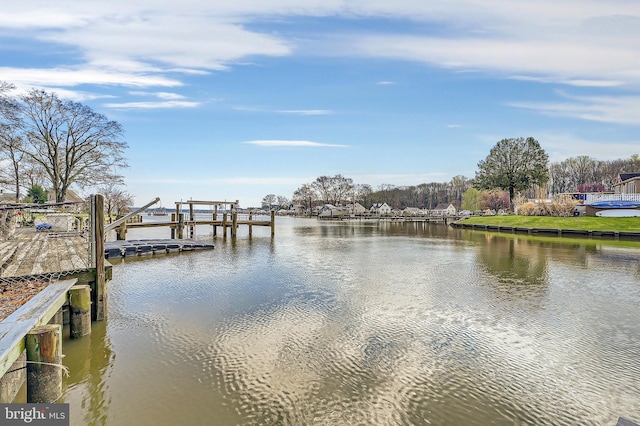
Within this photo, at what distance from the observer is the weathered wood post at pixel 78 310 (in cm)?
624

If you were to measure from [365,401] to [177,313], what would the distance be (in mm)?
5295

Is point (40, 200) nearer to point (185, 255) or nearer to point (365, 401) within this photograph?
point (185, 255)

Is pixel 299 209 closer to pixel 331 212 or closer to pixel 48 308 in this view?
pixel 331 212

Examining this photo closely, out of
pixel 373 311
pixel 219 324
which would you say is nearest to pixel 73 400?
pixel 219 324

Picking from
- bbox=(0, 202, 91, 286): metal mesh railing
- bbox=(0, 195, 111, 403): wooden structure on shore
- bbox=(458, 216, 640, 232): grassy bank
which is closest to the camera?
bbox=(0, 195, 111, 403): wooden structure on shore

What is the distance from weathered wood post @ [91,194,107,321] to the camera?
7074 mm

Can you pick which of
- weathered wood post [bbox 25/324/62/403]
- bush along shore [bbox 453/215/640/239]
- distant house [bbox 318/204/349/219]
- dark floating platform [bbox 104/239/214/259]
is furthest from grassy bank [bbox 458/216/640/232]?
distant house [bbox 318/204/349/219]

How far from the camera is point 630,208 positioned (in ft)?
113

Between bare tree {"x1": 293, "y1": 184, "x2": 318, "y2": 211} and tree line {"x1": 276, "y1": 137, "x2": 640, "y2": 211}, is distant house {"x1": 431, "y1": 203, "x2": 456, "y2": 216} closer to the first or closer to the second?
tree line {"x1": 276, "y1": 137, "x2": 640, "y2": 211}

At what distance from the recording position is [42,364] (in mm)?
4223

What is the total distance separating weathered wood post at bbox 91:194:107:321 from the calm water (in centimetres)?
39

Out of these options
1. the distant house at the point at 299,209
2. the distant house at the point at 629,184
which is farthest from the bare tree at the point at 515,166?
the distant house at the point at 299,209

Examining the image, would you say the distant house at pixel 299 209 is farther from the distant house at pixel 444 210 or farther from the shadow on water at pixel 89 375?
the shadow on water at pixel 89 375

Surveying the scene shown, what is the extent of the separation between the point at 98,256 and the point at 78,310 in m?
1.20
